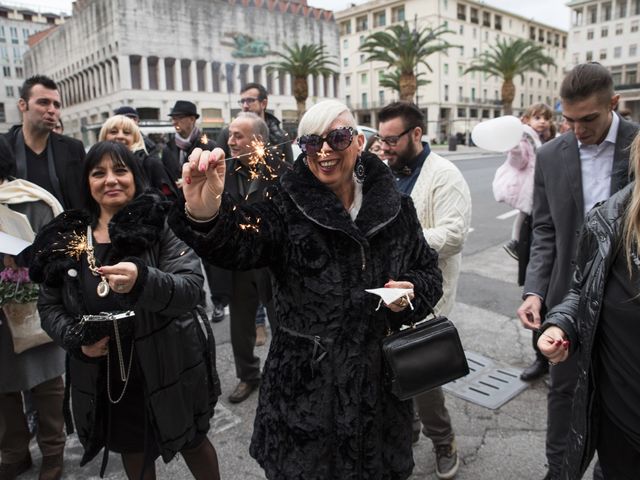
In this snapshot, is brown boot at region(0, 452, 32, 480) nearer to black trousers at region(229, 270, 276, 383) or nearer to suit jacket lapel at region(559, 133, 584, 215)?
black trousers at region(229, 270, 276, 383)

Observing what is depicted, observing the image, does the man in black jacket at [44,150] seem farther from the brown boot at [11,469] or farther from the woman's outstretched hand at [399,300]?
the woman's outstretched hand at [399,300]

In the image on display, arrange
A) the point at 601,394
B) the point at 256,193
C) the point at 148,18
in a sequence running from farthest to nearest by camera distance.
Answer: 1. the point at 148,18
2. the point at 256,193
3. the point at 601,394

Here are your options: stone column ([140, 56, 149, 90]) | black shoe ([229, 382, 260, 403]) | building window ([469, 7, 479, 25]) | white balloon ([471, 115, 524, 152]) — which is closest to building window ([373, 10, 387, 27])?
building window ([469, 7, 479, 25])

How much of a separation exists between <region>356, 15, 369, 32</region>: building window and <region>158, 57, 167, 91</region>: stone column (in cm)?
3719

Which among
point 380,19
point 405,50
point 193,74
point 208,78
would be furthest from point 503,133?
point 380,19

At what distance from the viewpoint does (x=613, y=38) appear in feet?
231

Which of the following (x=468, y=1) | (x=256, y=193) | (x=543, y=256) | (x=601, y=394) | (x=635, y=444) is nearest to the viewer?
(x=635, y=444)

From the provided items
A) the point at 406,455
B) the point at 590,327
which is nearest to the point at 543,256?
the point at 590,327

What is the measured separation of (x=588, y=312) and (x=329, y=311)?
950mm

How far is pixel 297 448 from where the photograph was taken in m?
1.84

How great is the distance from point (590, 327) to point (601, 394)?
0.90 feet

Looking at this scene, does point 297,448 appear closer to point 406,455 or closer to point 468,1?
point 406,455

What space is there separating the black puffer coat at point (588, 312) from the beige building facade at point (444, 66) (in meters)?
62.5

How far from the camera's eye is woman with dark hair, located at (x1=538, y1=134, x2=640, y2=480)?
1625 millimetres
